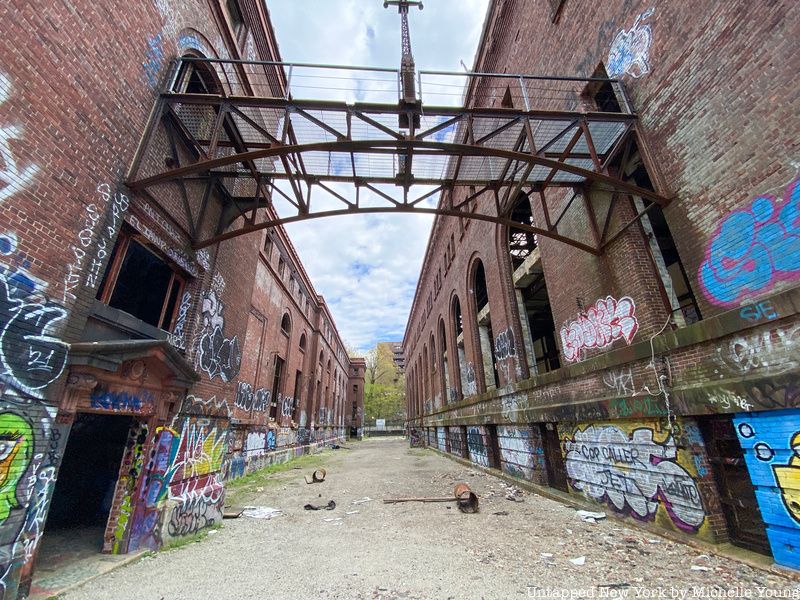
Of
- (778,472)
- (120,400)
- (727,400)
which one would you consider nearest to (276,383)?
(120,400)

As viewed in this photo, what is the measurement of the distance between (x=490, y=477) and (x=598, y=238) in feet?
28.4

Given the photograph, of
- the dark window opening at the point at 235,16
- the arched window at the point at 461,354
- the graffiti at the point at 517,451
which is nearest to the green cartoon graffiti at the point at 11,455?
the graffiti at the point at 517,451

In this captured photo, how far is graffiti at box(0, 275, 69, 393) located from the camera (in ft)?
11.5

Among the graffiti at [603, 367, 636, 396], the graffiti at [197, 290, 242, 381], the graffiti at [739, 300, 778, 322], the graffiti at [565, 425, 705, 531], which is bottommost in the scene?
the graffiti at [565, 425, 705, 531]

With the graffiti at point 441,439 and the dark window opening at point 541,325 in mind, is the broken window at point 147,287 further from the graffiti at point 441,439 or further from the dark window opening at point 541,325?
the graffiti at point 441,439

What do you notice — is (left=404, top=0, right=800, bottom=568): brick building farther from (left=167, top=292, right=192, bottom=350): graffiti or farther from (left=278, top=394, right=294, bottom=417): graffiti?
(left=278, top=394, right=294, bottom=417): graffiti

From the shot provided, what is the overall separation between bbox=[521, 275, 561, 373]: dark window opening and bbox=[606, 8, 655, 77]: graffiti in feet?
23.1

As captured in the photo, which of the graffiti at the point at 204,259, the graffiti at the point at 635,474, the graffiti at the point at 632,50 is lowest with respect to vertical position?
the graffiti at the point at 635,474

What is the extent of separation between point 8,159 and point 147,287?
16.8 feet

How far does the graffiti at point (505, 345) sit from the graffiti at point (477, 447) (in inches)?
150

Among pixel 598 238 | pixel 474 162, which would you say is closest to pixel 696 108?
pixel 598 238

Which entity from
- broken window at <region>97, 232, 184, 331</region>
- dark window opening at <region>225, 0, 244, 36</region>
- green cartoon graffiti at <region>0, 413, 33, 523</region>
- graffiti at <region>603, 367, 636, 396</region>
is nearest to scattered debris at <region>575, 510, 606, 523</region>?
graffiti at <region>603, 367, 636, 396</region>

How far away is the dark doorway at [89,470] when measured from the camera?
6605mm

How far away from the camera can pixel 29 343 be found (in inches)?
148
